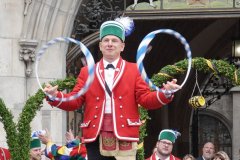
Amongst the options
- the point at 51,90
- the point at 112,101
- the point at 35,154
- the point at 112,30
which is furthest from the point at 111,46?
the point at 35,154

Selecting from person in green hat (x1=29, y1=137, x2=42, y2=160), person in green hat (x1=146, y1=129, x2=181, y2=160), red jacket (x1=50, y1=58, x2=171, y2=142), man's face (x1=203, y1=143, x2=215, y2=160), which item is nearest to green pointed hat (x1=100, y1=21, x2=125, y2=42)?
red jacket (x1=50, y1=58, x2=171, y2=142)

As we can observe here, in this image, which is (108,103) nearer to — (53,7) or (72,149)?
(72,149)

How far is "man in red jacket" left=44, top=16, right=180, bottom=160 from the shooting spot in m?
8.53

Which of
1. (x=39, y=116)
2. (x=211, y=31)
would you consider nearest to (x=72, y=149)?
(x=39, y=116)

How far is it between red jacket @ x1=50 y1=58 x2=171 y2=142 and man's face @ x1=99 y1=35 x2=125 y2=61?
165 millimetres

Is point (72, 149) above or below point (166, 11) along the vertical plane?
below

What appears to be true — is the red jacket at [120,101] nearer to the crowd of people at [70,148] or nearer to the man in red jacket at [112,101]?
the man in red jacket at [112,101]

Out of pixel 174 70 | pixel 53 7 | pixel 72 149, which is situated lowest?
pixel 72 149

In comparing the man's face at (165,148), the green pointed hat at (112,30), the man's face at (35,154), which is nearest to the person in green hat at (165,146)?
the man's face at (165,148)

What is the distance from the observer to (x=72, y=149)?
11.6 metres

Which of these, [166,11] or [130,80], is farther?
[166,11]

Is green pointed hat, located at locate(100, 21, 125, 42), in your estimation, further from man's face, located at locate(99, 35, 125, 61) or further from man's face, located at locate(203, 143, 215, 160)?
man's face, located at locate(203, 143, 215, 160)

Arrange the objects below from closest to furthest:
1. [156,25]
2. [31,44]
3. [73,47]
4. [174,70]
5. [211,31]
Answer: [174,70]
[31,44]
[73,47]
[156,25]
[211,31]

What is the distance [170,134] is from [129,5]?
13.0 ft
